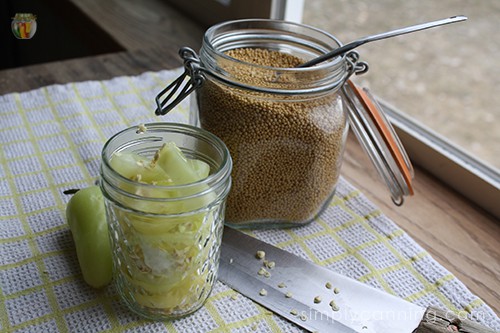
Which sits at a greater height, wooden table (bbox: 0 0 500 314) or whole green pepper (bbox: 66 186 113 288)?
whole green pepper (bbox: 66 186 113 288)

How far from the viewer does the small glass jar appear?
1.59 ft

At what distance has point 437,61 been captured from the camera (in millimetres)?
1256

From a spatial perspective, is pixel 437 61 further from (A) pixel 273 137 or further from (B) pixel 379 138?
(A) pixel 273 137

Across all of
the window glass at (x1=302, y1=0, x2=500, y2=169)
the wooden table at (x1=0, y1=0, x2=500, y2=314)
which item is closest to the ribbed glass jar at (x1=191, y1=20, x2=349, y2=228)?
the wooden table at (x1=0, y1=0, x2=500, y2=314)

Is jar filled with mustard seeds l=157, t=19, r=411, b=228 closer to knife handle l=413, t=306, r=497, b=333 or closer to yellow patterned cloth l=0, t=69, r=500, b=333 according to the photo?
yellow patterned cloth l=0, t=69, r=500, b=333

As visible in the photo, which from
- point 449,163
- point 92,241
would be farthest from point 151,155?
point 449,163

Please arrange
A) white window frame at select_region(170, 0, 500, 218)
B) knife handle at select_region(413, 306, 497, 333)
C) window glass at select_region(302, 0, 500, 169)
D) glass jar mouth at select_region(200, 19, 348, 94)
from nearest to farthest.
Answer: knife handle at select_region(413, 306, 497, 333) < glass jar mouth at select_region(200, 19, 348, 94) < white window frame at select_region(170, 0, 500, 218) < window glass at select_region(302, 0, 500, 169)

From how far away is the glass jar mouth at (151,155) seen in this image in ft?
1.58

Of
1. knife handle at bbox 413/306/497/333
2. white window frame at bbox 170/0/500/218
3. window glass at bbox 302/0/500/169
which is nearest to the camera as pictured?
knife handle at bbox 413/306/497/333

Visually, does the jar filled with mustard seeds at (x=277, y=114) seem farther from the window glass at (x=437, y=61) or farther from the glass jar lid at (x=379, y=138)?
the window glass at (x=437, y=61)

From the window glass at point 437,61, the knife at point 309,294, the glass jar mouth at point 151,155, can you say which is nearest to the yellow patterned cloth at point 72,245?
the knife at point 309,294

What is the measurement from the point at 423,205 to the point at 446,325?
31 centimetres

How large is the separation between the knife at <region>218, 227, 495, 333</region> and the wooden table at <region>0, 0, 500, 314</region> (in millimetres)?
131

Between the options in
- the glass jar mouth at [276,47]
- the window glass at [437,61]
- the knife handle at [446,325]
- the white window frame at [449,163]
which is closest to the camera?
the knife handle at [446,325]
